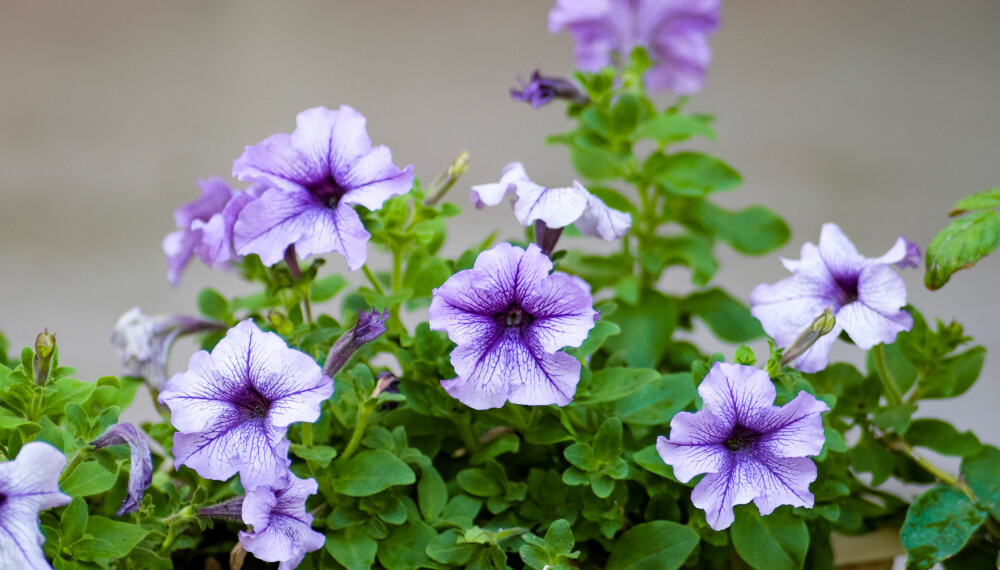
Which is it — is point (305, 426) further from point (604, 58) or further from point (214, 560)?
point (604, 58)

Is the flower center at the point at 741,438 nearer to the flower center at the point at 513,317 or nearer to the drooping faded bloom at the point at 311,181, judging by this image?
the flower center at the point at 513,317

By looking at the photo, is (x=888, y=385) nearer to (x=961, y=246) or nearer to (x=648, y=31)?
(x=961, y=246)

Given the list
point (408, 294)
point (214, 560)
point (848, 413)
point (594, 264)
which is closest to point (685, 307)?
point (594, 264)

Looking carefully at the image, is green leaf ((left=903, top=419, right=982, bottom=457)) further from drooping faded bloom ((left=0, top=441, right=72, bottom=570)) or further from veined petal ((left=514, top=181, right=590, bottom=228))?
drooping faded bloom ((left=0, top=441, right=72, bottom=570))

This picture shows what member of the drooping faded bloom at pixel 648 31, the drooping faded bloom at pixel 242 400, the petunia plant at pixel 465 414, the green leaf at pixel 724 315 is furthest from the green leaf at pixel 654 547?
the drooping faded bloom at pixel 648 31

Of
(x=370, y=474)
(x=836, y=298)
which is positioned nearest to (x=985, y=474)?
(x=836, y=298)

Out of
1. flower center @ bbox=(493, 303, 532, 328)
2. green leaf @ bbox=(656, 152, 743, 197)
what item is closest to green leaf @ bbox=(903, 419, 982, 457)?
green leaf @ bbox=(656, 152, 743, 197)
